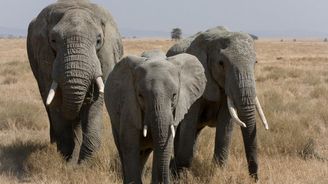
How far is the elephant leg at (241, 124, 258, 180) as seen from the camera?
5.66m

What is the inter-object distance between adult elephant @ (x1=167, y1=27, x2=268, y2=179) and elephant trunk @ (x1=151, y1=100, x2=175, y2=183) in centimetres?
135

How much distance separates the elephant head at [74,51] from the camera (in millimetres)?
5824

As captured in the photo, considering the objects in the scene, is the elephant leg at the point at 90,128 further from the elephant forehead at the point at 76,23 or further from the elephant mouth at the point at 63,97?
the elephant forehead at the point at 76,23

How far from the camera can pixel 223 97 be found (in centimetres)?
628

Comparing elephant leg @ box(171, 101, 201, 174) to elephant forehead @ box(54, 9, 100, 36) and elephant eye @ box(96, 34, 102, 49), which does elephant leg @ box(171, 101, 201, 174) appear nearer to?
elephant eye @ box(96, 34, 102, 49)

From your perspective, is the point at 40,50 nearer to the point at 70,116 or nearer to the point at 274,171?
the point at 70,116

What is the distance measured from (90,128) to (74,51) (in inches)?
44.0

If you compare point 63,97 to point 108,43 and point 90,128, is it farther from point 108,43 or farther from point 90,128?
point 108,43

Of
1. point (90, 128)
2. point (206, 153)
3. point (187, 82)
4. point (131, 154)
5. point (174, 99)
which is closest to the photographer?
point (174, 99)

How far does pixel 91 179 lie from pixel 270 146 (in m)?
3.03

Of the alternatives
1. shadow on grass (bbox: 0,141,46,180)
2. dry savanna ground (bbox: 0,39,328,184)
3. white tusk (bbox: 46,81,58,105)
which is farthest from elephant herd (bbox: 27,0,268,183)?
shadow on grass (bbox: 0,141,46,180)

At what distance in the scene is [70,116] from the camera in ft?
20.2

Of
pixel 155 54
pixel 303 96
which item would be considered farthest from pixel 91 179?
pixel 303 96

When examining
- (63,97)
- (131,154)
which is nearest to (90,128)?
(63,97)
